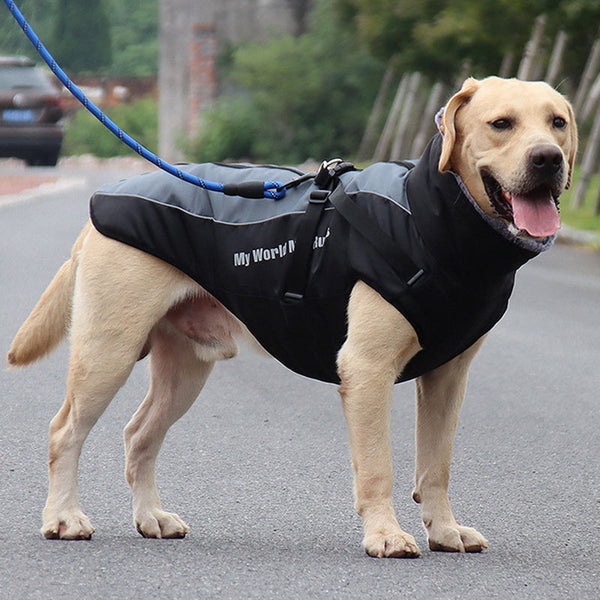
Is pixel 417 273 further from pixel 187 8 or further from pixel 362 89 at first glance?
pixel 187 8

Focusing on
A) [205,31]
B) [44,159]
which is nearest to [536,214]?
[44,159]

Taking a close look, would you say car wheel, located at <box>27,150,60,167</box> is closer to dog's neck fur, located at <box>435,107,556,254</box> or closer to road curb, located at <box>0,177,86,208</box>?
road curb, located at <box>0,177,86,208</box>

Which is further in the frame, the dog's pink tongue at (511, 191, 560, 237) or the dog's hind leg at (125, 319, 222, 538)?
the dog's hind leg at (125, 319, 222, 538)

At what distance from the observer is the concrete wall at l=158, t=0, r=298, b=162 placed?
148 ft

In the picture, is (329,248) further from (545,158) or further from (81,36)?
(81,36)

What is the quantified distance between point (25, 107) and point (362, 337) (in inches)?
955

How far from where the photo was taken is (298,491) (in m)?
5.02

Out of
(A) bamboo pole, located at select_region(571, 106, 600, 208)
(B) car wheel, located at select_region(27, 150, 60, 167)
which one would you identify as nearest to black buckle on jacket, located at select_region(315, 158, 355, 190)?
(A) bamboo pole, located at select_region(571, 106, 600, 208)

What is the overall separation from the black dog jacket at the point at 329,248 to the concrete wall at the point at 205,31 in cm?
4007

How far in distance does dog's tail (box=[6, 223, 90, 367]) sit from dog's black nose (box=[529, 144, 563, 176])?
1.78 m

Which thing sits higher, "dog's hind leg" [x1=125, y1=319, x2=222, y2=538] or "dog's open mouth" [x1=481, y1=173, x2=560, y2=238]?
"dog's open mouth" [x1=481, y1=173, x2=560, y2=238]

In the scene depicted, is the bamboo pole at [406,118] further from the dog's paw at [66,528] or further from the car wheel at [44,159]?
the dog's paw at [66,528]

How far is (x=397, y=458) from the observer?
565 centimetres

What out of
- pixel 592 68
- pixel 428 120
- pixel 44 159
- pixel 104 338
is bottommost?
pixel 44 159
